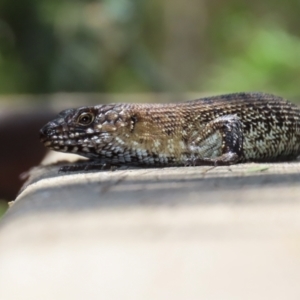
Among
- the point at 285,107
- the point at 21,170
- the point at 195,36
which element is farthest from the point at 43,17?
the point at 195,36

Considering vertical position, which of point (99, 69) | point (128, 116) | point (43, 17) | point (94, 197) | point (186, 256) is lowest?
point (99, 69)

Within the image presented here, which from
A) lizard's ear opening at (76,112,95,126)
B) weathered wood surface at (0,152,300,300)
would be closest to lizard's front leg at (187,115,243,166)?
lizard's ear opening at (76,112,95,126)

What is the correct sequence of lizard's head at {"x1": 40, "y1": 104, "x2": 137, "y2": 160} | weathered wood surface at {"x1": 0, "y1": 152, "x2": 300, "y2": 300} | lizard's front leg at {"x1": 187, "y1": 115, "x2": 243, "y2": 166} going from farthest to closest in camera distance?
lizard's head at {"x1": 40, "y1": 104, "x2": 137, "y2": 160} → lizard's front leg at {"x1": 187, "y1": 115, "x2": 243, "y2": 166} → weathered wood surface at {"x1": 0, "y1": 152, "x2": 300, "y2": 300}

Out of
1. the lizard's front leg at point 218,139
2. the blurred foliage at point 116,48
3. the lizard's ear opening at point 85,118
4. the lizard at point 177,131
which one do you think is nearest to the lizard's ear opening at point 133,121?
the lizard at point 177,131

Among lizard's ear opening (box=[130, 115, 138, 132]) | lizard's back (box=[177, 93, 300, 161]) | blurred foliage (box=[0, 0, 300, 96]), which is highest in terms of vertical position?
lizard's ear opening (box=[130, 115, 138, 132])

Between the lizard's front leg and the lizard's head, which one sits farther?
the lizard's head

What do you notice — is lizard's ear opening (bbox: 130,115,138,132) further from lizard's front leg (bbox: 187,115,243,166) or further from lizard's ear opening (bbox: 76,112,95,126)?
lizard's front leg (bbox: 187,115,243,166)

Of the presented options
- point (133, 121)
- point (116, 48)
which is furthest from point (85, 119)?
point (116, 48)

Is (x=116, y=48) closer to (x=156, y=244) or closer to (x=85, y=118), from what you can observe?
(x=85, y=118)

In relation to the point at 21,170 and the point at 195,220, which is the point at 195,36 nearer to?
the point at 21,170

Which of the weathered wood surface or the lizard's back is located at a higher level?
the weathered wood surface
